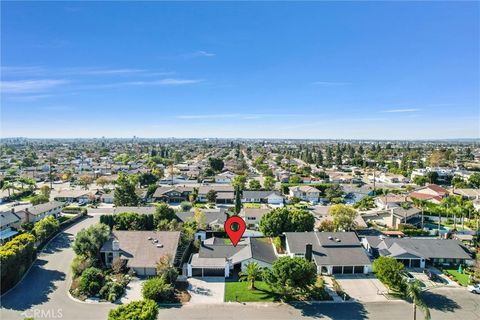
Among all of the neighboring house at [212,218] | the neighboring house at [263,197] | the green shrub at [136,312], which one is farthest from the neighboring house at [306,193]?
the green shrub at [136,312]

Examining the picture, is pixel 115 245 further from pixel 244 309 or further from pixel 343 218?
pixel 343 218

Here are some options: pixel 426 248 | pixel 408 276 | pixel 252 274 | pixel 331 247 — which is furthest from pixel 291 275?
pixel 426 248

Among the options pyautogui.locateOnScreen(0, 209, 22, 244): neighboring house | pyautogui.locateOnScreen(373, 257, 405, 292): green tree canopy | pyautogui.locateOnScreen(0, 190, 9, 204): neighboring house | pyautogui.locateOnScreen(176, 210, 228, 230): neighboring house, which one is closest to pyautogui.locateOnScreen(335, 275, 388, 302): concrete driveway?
pyautogui.locateOnScreen(373, 257, 405, 292): green tree canopy

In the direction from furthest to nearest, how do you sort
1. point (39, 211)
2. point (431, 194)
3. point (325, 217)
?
Answer: point (431, 194)
point (325, 217)
point (39, 211)

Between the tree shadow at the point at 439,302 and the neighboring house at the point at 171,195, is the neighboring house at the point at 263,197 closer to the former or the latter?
the neighboring house at the point at 171,195

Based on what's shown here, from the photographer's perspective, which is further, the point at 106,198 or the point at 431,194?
the point at 106,198

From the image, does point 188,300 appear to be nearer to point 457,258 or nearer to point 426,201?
point 457,258
